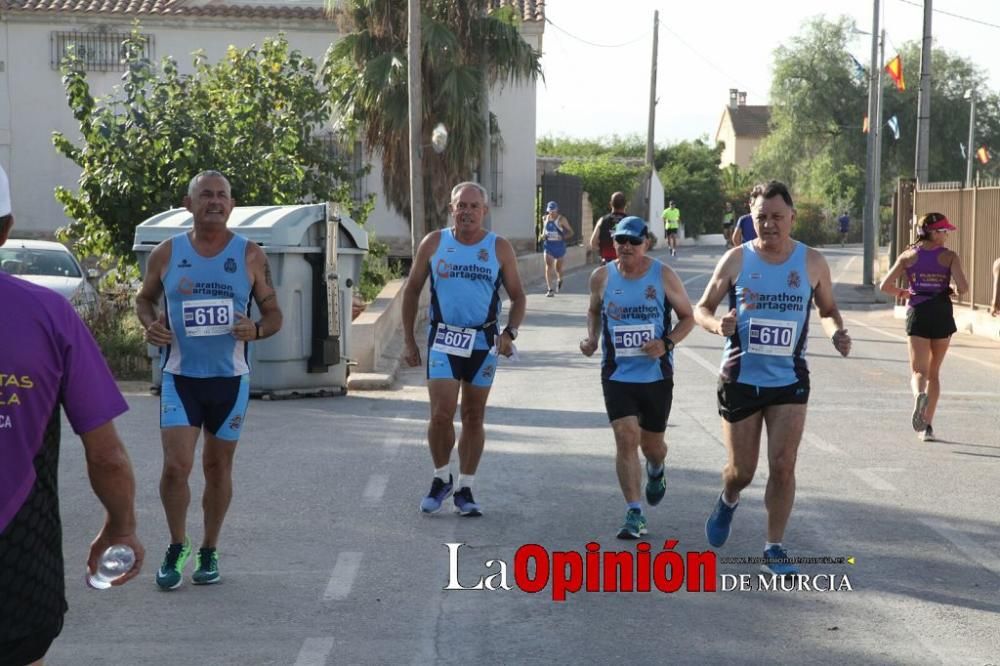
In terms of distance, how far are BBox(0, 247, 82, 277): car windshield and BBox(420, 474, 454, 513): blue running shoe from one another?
41.8ft

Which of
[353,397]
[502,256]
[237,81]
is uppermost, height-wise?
[237,81]

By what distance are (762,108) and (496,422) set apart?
112 m

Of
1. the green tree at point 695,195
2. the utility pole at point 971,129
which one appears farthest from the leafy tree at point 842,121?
the green tree at point 695,195

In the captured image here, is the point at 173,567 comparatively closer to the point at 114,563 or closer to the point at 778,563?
the point at 778,563

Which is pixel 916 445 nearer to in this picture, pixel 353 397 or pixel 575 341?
pixel 353 397

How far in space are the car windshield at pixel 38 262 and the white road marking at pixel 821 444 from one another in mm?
12016

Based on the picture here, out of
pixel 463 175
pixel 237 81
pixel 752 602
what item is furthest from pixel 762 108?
pixel 752 602

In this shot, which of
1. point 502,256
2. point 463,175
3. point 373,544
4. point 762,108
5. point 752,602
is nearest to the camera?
point 752,602

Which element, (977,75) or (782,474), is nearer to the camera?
(782,474)

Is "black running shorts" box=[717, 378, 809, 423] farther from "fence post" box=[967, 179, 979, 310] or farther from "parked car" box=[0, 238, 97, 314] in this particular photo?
"fence post" box=[967, 179, 979, 310]

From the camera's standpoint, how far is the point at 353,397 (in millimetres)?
14500

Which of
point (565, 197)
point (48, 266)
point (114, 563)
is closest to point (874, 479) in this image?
point (114, 563)

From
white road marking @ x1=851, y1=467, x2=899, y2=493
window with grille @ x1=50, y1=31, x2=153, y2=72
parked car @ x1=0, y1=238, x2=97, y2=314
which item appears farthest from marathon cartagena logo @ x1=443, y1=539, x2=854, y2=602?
window with grille @ x1=50, y1=31, x2=153, y2=72

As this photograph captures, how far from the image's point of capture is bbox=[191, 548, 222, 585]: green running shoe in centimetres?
677
